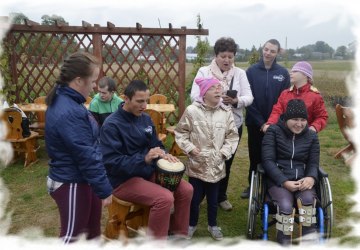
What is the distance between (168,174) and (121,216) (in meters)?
0.50

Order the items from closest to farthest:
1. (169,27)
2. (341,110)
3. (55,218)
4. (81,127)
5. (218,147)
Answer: (81,127)
(218,147)
(55,218)
(341,110)
(169,27)

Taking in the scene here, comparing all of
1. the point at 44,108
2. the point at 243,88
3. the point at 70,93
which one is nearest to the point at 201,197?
the point at 243,88

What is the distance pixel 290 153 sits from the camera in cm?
271

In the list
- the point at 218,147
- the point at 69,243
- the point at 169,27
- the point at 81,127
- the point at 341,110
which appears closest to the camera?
the point at 81,127

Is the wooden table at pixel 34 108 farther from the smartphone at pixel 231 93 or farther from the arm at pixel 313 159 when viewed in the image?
the arm at pixel 313 159

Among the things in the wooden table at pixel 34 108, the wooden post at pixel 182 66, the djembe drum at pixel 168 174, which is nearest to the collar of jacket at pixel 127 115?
the djembe drum at pixel 168 174

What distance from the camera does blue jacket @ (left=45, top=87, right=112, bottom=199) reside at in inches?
72.0

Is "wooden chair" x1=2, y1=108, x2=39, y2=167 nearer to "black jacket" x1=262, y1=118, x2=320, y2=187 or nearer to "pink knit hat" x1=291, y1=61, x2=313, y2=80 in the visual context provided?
"black jacket" x1=262, y1=118, x2=320, y2=187

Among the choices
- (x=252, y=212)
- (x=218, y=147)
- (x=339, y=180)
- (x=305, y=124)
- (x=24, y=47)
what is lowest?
(x=339, y=180)

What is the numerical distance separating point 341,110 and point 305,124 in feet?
9.00

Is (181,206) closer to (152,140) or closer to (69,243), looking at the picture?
(152,140)

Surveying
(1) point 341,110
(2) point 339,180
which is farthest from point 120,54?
(2) point 339,180

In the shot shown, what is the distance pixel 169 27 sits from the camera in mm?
6391

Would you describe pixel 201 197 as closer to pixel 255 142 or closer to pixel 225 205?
pixel 225 205
